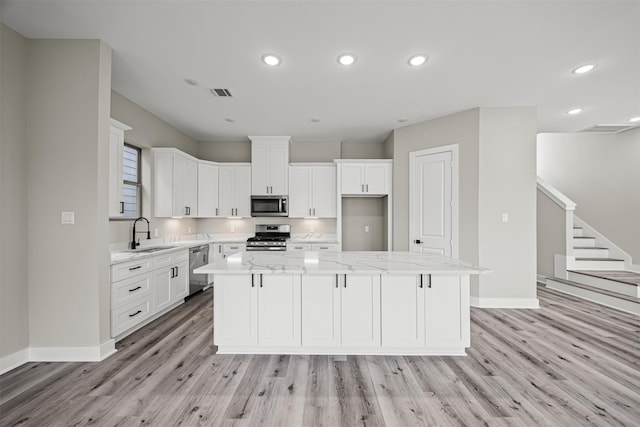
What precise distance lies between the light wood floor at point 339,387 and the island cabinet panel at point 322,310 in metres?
0.22

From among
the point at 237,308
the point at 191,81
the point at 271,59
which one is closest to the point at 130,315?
the point at 237,308

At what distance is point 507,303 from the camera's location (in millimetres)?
3758

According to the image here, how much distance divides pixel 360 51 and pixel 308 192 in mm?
2985

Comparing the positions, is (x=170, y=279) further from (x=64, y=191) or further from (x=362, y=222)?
(x=362, y=222)

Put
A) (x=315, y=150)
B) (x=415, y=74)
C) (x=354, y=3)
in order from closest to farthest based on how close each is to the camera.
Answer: (x=354, y=3), (x=415, y=74), (x=315, y=150)

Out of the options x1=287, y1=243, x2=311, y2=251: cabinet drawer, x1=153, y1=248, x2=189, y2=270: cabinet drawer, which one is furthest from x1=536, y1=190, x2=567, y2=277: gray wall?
x1=153, y1=248, x2=189, y2=270: cabinet drawer

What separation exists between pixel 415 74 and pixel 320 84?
1098 mm

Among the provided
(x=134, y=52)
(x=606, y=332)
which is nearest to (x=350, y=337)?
(x=606, y=332)

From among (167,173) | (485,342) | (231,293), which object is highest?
(167,173)

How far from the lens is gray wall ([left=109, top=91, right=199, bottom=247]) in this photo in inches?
134

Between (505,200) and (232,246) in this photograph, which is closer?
(505,200)

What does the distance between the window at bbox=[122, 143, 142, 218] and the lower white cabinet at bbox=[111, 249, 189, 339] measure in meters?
0.96

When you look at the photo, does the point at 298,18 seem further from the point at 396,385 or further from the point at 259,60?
the point at 396,385

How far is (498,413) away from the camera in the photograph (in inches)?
68.0
